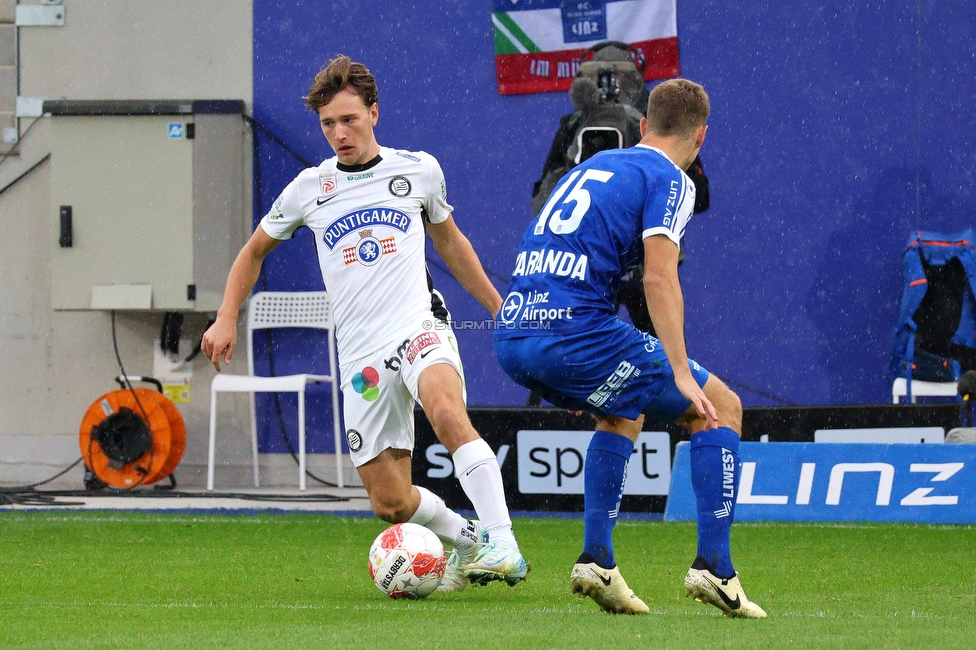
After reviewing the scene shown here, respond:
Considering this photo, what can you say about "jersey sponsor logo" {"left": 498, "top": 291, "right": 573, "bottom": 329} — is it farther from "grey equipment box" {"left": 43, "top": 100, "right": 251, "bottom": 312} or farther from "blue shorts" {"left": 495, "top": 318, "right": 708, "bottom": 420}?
"grey equipment box" {"left": 43, "top": 100, "right": 251, "bottom": 312}

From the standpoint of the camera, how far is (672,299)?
3781 millimetres

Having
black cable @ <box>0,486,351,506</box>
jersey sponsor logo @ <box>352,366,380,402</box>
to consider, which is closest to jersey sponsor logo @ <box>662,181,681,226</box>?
jersey sponsor logo @ <box>352,366,380,402</box>

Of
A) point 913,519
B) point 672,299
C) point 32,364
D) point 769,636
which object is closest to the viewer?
point 769,636

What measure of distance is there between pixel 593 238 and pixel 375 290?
1.09 metres

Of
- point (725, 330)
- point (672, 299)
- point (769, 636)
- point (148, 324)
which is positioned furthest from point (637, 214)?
point (148, 324)

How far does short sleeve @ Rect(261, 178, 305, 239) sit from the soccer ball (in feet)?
3.95

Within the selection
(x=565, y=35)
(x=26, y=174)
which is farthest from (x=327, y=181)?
(x=26, y=174)

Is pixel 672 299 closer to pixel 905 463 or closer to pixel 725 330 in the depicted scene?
pixel 905 463

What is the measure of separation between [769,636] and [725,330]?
700cm

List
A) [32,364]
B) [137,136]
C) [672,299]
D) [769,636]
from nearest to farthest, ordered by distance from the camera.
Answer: [769,636]
[672,299]
[137,136]
[32,364]

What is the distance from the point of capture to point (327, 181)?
4910 mm

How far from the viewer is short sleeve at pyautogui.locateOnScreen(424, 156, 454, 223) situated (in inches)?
196

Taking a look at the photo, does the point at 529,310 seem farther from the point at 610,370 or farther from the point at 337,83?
the point at 337,83

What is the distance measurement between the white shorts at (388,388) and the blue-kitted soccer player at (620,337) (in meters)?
0.61
